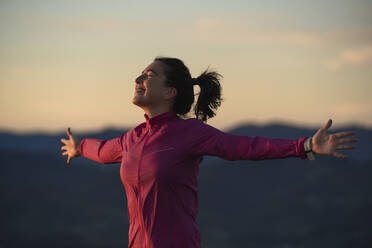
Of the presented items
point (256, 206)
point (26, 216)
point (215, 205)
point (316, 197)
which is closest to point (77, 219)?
point (26, 216)

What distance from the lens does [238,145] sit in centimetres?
417

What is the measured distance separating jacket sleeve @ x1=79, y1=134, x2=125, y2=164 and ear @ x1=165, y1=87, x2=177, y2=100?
536mm

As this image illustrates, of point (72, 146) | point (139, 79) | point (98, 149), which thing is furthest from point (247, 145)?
point (72, 146)

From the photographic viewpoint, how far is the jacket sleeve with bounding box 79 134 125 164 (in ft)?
16.5

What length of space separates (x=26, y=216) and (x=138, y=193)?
58835mm

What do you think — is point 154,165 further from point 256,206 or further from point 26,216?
point 256,206

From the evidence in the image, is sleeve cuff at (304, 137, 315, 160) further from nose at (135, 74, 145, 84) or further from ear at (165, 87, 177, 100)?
nose at (135, 74, 145, 84)

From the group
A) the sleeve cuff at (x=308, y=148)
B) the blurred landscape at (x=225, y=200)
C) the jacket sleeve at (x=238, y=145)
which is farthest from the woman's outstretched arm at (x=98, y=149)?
the blurred landscape at (x=225, y=200)

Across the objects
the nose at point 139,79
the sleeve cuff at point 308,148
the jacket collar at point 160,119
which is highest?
the nose at point 139,79

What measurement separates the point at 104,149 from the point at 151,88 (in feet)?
2.77

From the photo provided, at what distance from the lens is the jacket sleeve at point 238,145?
398 centimetres

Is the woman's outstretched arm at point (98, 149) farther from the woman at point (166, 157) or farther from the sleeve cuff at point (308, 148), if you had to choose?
the sleeve cuff at point (308, 148)

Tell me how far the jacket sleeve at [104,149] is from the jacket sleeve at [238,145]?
2.57ft

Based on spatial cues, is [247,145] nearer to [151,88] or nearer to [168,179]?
[168,179]
